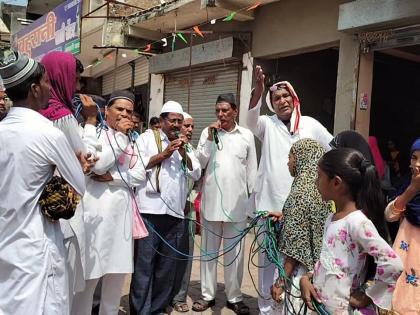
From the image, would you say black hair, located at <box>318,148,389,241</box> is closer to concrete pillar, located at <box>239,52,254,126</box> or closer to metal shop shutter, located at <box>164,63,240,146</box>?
concrete pillar, located at <box>239,52,254,126</box>

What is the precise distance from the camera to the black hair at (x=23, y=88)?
2133mm

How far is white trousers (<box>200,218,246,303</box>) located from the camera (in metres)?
4.17

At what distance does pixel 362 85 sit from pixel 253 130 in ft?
8.38

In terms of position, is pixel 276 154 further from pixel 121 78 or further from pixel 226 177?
pixel 121 78

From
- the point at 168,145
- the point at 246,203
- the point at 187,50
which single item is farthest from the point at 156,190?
the point at 187,50

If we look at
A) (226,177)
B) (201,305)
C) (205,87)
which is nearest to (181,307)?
(201,305)

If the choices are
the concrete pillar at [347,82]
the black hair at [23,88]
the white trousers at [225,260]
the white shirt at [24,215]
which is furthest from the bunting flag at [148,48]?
the white shirt at [24,215]

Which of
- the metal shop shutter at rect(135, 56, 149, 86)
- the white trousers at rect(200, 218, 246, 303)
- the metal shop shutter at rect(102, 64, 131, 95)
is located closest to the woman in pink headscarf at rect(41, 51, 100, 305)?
the white trousers at rect(200, 218, 246, 303)

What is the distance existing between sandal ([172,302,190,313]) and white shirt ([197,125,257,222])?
81cm

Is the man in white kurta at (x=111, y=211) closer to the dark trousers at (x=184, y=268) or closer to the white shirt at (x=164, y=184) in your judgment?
the white shirt at (x=164, y=184)

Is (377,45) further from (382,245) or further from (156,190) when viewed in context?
(382,245)

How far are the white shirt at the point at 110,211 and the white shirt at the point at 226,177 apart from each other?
921 millimetres

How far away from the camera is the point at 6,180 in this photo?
2.04 m

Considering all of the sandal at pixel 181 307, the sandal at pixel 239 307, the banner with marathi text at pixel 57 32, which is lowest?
the sandal at pixel 181 307
